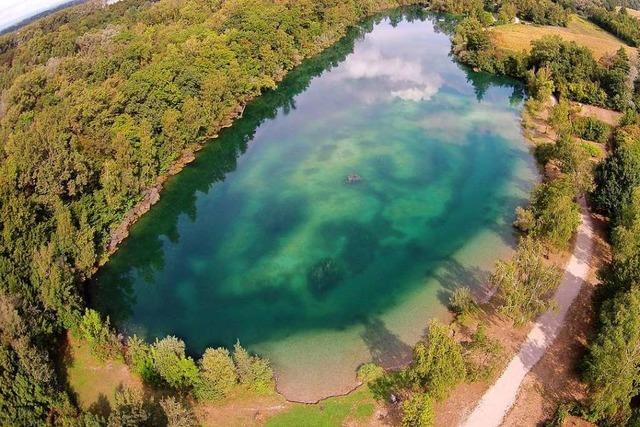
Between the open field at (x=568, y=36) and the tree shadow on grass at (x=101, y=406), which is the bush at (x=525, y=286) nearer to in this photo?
the tree shadow on grass at (x=101, y=406)

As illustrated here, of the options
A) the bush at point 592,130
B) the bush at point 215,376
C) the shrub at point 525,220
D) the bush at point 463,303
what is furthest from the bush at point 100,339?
the bush at point 592,130

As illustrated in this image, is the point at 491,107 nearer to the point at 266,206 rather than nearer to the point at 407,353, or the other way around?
the point at 266,206

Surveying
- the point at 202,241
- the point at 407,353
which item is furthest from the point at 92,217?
the point at 407,353

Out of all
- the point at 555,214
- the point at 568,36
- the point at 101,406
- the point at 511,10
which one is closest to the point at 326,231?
the point at 555,214

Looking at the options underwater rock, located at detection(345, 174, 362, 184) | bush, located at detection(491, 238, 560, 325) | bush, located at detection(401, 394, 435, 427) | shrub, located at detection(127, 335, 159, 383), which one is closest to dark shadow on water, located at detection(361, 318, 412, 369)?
bush, located at detection(401, 394, 435, 427)

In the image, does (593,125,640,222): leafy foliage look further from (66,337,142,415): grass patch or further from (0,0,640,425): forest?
(66,337,142,415): grass patch

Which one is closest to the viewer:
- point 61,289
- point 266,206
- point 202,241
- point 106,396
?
point 106,396

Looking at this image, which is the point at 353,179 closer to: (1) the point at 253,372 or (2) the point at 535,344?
(2) the point at 535,344
